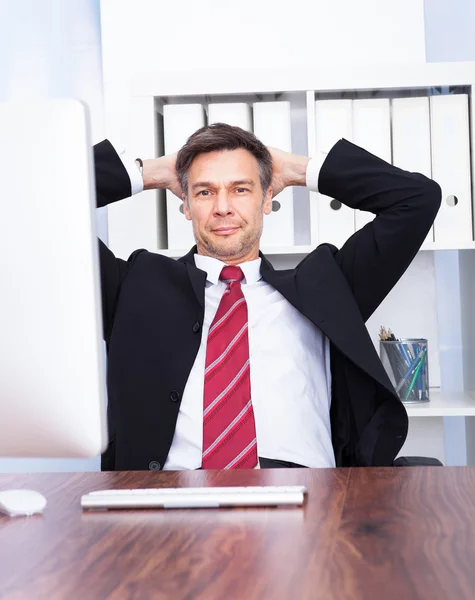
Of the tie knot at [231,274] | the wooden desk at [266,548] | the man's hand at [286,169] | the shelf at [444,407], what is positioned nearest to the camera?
the wooden desk at [266,548]

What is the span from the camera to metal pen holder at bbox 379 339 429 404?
238 centimetres

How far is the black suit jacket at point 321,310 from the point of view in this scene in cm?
178

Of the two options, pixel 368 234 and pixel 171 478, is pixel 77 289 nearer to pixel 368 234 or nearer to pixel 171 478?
pixel 171 478

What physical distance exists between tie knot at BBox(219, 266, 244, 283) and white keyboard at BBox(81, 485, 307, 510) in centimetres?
103

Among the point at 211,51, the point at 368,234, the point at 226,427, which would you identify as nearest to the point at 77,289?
the point at 226,427

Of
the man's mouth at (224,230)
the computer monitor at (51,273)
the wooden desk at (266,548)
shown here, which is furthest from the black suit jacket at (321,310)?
the computer monitor at (51,273)

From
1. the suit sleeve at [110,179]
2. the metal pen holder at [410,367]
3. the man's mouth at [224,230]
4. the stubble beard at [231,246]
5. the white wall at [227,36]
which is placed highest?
the white wall at [227,36]

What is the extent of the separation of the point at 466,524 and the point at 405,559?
0.47ft

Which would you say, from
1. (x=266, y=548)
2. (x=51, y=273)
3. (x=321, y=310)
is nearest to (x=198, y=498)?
(x=266, y=548)

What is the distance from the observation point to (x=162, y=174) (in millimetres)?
2135

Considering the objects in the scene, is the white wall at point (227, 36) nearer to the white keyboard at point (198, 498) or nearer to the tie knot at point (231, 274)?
the tie knot at point (231, 274)

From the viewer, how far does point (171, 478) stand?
3.73ft

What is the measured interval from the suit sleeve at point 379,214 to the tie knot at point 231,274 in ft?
0.85

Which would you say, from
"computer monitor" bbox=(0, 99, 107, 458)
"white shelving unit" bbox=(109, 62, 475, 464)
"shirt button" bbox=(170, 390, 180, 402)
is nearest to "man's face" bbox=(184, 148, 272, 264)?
"white shelving unit" bbox=(109, 62, 475, 464)
